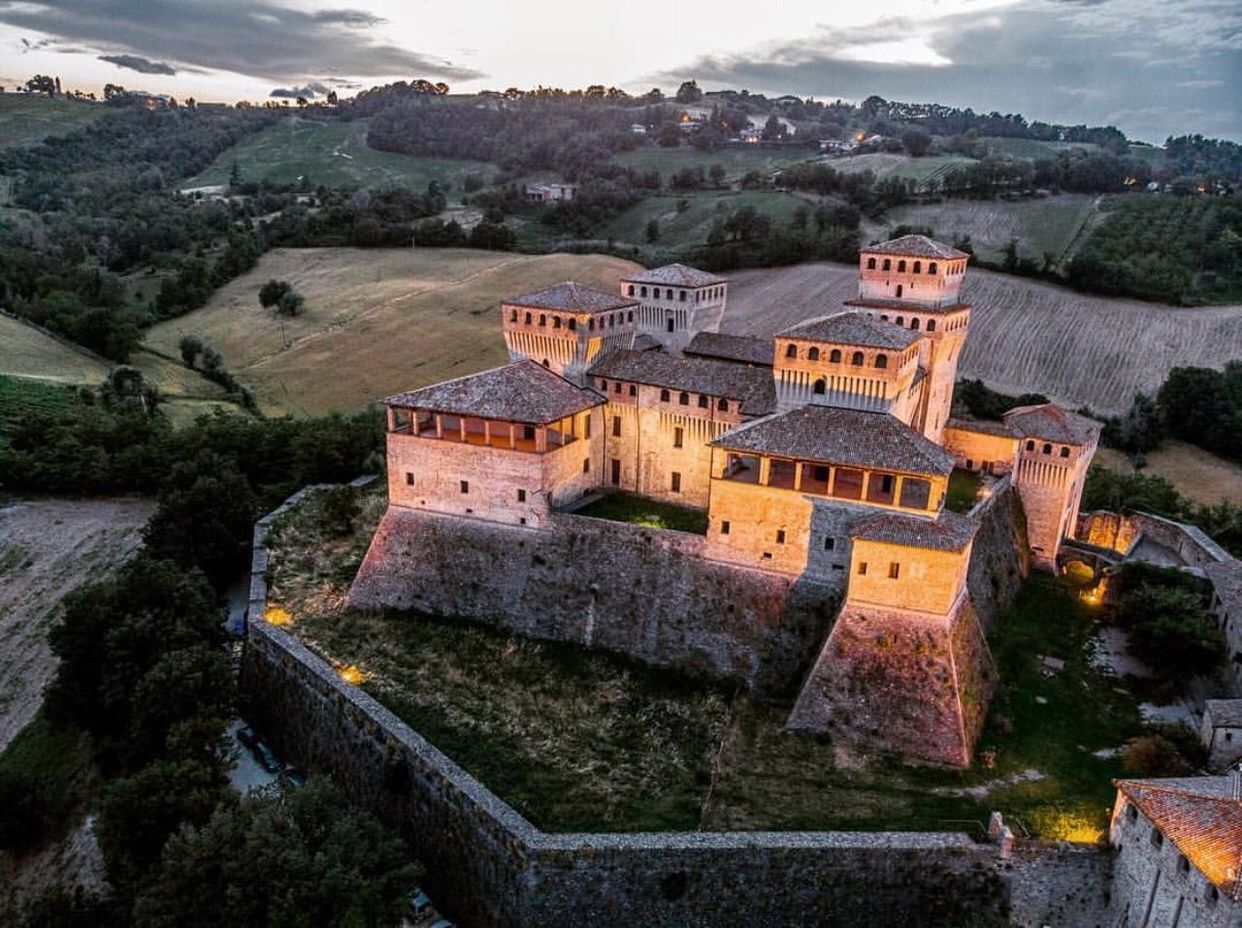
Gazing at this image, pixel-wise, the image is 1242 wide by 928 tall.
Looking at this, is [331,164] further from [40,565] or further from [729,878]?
[729,878]

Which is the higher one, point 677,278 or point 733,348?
point 677,278

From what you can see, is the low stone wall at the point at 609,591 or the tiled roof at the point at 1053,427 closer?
the low stone wall at the point at 609,591

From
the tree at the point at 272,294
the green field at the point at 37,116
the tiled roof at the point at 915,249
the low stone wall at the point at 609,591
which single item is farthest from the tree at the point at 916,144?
the green field at the point at 37,116

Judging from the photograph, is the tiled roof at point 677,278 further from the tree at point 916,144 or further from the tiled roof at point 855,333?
the tree at point 916,144

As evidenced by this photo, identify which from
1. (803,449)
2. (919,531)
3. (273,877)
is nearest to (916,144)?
(803,449)

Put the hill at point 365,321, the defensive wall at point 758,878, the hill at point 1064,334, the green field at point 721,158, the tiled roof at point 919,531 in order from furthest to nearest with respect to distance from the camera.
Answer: the green field at point 721,158, the hill at point 365,321, the hill at point 1064,334, the tiled roof at point 919,531, the defensive wall at point 758,878

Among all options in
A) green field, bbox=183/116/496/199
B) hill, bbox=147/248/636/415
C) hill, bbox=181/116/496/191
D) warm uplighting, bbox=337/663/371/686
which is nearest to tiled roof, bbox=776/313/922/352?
warm uplighting, bbox=337/663/371/686

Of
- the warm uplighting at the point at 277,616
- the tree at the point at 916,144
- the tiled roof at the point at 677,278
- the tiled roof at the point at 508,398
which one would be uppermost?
the tree at the point at 916,144
